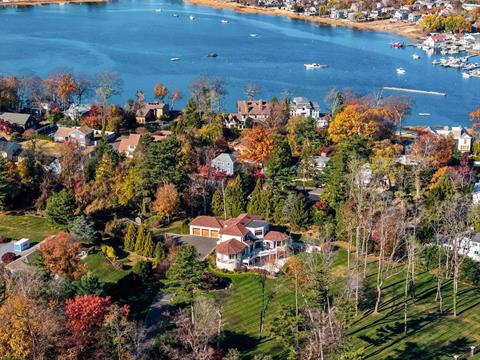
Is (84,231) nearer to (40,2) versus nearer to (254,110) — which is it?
(254,110)

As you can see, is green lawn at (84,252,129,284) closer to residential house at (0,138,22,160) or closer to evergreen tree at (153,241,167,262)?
evergreen tree at (153,241,167,262)

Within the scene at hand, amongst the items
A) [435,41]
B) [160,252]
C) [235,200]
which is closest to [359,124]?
[235,200]

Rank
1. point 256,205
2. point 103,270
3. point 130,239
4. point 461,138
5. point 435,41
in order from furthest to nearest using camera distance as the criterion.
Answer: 1. point 435,41
2. point 461,138
3. point 256,205
4. point 130,239
5. point 103,270

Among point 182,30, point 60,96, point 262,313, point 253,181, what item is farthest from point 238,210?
point 182,30

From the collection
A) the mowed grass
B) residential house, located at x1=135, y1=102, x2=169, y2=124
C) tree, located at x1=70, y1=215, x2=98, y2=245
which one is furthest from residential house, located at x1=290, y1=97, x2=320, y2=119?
the mowed grass

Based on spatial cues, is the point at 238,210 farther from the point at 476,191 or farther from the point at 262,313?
the point at 476,191
